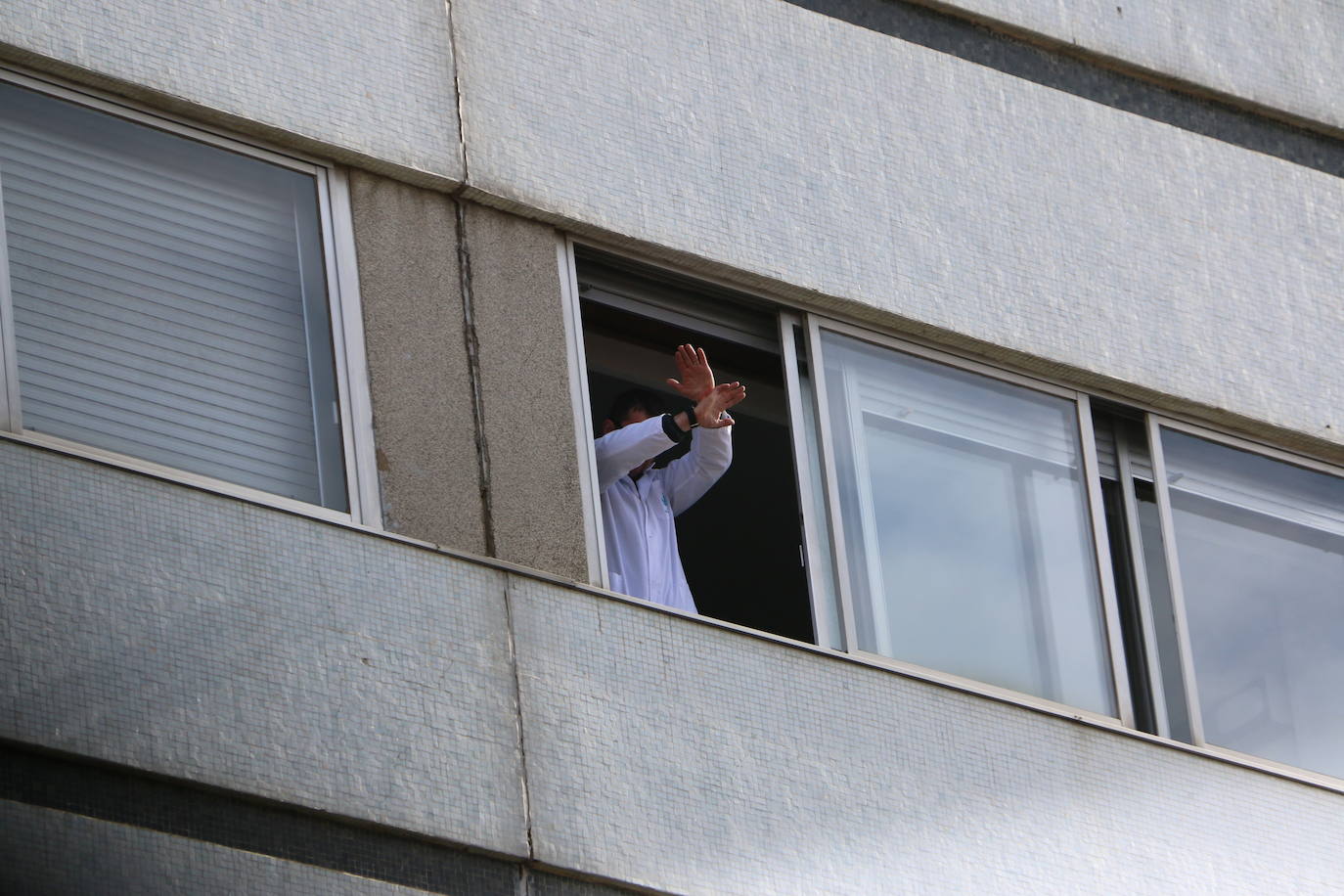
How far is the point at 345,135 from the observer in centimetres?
761

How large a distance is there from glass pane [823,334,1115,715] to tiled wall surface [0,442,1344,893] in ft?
1.11

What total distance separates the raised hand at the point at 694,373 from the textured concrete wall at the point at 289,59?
1.03 m

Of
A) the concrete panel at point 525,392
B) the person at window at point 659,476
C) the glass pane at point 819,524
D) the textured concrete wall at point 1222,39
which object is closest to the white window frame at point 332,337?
the concrete panel at point 525,392

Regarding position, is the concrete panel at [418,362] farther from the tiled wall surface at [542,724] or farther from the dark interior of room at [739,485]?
the dark interior of room at [739,485]

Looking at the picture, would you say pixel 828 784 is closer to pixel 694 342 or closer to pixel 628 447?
pixel 628 447

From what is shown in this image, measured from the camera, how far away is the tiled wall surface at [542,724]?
6.56 metres

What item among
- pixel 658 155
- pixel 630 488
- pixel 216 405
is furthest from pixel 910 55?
pixel 216 405

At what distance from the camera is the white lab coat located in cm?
807

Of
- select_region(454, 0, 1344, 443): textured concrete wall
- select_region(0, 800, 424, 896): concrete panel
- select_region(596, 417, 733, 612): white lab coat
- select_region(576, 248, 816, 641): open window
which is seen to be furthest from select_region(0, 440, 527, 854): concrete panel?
select_region(454, 0, 1344, 443): textured concrete wall

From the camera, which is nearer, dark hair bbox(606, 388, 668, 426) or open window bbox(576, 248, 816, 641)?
open window bbox(576, 248, 816, 641)

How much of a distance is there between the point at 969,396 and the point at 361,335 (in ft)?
8.18

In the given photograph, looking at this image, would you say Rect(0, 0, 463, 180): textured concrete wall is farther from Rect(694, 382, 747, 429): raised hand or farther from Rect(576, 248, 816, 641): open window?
Rect(694, 382, 747, 429): raised hand

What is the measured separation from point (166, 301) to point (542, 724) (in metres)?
1.79

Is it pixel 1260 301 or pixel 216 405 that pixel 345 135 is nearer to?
pixel 216 405
